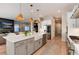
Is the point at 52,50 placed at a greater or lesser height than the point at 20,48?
lesser

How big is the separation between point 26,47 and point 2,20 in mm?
7742

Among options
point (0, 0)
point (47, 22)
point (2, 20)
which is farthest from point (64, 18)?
point (0, 0)

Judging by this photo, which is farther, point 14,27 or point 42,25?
point 14,27

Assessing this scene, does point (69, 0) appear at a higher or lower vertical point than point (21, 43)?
higher

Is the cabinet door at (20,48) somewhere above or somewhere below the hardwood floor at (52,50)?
above

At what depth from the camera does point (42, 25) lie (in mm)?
12617

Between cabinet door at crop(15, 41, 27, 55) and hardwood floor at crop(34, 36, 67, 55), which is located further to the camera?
hardwood floor at crop(34, 36, 67, 55)

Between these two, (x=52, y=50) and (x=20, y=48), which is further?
(x=52, y=50)

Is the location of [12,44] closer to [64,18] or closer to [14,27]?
[64,18]

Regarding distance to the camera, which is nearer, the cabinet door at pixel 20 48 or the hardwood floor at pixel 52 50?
the cabinet door at pixel 20 48

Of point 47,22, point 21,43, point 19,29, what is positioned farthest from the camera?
point 19,29

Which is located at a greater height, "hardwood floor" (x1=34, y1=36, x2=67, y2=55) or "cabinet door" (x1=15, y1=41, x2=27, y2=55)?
"cabinet door" (x1=15, y1=41, x2=27, y2=55)

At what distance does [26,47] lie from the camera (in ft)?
15.9

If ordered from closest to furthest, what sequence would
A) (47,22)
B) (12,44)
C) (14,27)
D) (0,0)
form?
(0,0)
(12,44)
(47,22)
(14,27)
